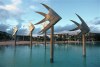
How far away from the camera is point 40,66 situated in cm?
3055

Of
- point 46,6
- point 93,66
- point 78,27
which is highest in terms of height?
point 46,6

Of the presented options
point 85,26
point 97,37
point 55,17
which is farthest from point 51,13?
point 97,37

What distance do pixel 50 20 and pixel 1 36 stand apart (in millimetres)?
102431

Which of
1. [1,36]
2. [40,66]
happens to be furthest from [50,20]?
[1,36]

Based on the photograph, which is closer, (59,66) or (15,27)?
(59,66)

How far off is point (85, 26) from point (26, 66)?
53.4 feet

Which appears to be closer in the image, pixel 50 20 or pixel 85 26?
pixel 50 20

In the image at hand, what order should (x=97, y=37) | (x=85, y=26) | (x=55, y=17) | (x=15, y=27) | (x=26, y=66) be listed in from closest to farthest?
(x=26, y=66), (x=55, y=17), (x=85, y=26), (x=15, y=27), (x=97, y=37)

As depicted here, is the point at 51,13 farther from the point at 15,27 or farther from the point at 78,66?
the point at 15,27

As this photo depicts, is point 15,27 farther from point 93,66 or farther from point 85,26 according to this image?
point 93,66

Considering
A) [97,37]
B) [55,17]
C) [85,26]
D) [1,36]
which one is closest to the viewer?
[55,17]

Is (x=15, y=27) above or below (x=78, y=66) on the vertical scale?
above

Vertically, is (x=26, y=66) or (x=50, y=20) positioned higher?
(x=50, y=20)

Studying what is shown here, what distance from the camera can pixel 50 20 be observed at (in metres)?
33.8
